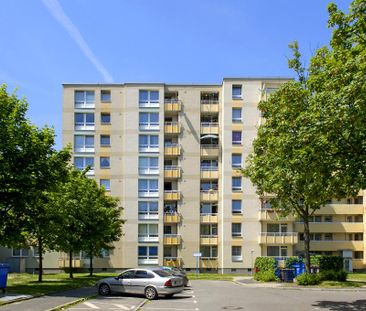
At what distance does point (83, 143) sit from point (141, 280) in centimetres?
3943

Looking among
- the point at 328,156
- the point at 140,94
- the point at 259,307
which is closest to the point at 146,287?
the point at 259,307

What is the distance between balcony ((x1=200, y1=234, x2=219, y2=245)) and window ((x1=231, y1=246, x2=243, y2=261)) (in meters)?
2.07

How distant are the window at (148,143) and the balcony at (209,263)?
1331 centimetres

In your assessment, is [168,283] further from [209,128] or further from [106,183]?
[209,128]

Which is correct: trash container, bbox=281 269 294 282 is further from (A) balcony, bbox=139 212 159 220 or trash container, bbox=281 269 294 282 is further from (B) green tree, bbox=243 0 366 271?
(A) balcony, bbox=139 212 159 220

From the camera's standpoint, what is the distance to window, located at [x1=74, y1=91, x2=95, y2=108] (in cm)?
6306

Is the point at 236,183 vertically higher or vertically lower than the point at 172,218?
higher

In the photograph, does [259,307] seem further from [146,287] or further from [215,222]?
[215,222]

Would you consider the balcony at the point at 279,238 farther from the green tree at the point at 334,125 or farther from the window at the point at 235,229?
the green tree at the point at 334,125

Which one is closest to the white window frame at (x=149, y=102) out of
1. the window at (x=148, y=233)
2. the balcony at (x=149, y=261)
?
the window at (x=148, y=233)

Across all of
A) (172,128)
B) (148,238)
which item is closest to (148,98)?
(172,128)

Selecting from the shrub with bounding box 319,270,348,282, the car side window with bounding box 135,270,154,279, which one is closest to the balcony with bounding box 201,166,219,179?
the shrub with bounding box 319,270,348,282

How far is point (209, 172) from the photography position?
6206cm

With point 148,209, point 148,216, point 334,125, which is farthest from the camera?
point 148,209
